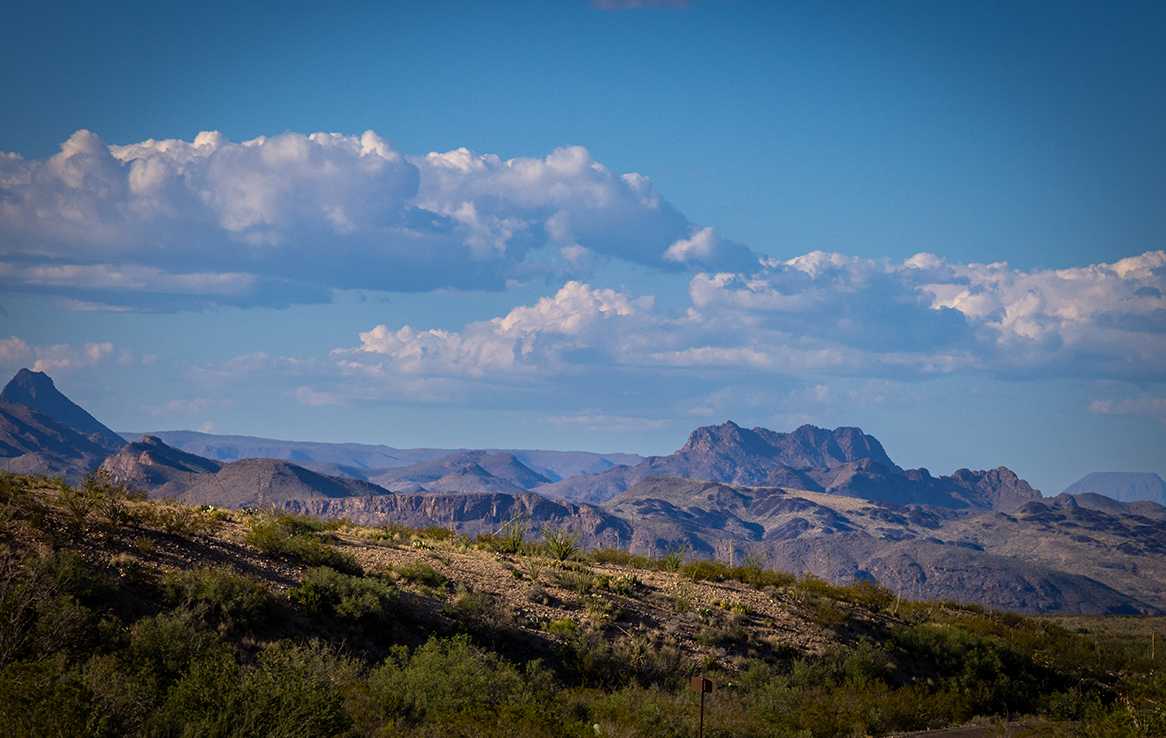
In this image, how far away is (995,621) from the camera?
33344 mm

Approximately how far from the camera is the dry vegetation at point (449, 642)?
36.1 feet

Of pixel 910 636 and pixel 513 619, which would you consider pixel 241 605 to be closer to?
pixel 513 619

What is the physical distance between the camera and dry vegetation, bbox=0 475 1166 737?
1099 cm

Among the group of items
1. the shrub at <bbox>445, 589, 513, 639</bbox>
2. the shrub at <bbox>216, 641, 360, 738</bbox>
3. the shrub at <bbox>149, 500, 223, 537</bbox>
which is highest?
the shrub at <bbox>149, 500, 223, 537</bbox>

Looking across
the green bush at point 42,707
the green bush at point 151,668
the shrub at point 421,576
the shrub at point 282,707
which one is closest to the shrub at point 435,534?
the shrub at point 421,576

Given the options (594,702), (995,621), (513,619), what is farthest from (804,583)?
(594,702)

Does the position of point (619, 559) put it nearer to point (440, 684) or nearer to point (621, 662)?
point (621, 662)

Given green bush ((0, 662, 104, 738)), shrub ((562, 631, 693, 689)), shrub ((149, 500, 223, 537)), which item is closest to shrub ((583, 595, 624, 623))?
shrub ((562, 631, 693, 689))

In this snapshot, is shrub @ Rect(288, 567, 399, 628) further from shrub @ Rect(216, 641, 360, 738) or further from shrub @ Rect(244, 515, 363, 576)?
shrub @ Rect(216, 641, 360, 738)

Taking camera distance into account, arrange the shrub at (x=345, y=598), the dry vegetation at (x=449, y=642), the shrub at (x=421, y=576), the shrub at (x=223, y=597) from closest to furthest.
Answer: the dry vegetation at (x=449, y=642), the shrub at (x=223, y=597), the shrub at (x=345, y=598), the shrub at (x=421, y=576)

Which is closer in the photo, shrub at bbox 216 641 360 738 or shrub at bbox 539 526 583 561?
shrub at bbox 216 641 360 738

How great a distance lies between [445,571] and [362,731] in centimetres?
1207

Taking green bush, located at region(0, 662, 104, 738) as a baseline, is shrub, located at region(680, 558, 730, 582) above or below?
below

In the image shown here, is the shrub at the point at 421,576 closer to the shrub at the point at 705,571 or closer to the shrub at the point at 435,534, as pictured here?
the shrub at the point at 435,534
